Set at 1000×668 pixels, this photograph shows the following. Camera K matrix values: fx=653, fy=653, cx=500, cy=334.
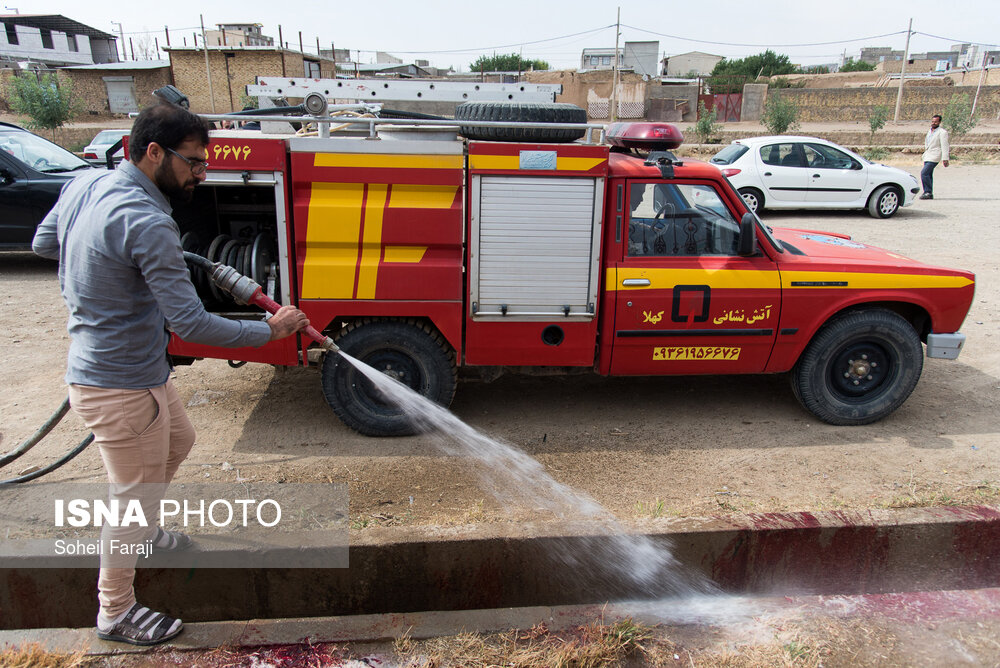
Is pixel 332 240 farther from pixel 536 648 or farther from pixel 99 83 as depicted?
pixel 99 83

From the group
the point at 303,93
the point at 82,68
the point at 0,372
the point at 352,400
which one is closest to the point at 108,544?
the point at 352,400

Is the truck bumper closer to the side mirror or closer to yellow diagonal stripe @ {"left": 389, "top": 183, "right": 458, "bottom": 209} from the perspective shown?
the side mirror

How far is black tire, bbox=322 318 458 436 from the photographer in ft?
15.0

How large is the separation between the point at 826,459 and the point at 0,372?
22.0 feet

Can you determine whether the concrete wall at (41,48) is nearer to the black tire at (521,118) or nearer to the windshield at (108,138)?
the windshield at (108,138)

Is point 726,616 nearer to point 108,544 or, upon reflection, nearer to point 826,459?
point 826,459

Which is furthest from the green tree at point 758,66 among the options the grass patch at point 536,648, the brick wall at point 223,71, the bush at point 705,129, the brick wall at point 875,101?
the grass patch at point 536,648

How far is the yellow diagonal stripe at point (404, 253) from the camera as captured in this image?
4355mm

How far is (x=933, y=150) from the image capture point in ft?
49.0

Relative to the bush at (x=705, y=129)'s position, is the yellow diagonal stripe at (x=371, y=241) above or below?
below

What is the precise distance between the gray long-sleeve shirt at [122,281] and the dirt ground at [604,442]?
137 centimetres

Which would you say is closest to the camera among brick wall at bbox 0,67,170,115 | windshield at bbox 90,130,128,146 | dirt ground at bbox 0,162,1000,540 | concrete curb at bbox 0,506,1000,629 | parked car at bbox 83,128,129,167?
concrete curb at bbox 0,506,1000,629

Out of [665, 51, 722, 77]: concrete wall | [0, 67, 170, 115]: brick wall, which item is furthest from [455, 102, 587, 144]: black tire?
[665, 51, 722, 77]: concrete wall

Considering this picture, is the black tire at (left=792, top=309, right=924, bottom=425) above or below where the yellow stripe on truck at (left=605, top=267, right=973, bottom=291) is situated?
below
